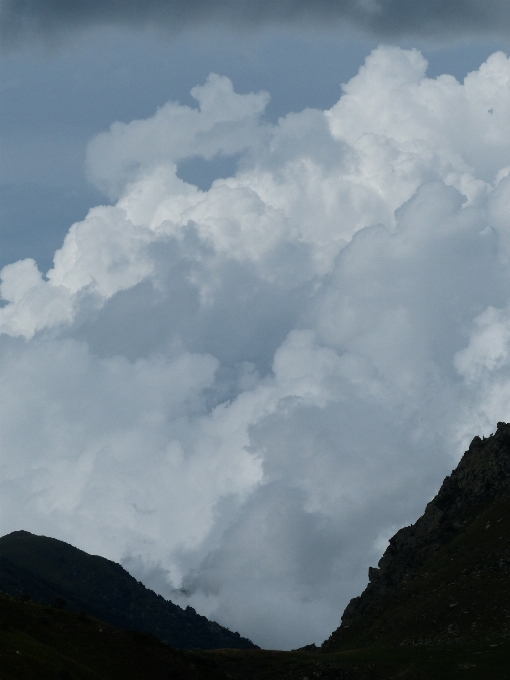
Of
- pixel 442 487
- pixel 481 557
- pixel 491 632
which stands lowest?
pixel 491 632

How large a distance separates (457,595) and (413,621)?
7476mm

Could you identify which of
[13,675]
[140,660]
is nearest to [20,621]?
[140,660]

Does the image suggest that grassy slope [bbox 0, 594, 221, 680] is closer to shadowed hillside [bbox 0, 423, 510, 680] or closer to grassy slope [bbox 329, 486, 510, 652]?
shadowed hillside [bbox 0, 423, 510, 680]

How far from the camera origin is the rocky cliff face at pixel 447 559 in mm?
116750

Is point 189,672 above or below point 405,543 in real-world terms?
below

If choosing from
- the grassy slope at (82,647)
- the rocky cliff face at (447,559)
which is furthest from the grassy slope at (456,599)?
the grassy slope at (82,647)

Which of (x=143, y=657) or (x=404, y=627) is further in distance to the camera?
(x=404, y=627)

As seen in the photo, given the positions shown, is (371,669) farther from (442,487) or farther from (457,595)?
(442,487)

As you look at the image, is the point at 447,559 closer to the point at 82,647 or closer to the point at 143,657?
the point at 143,657

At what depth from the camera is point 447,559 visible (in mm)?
133500

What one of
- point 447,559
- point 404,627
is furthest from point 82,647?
point 447,559

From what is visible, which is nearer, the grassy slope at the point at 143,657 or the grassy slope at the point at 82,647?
the grassy slope at the point at 82,647

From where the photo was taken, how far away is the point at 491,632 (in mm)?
102875

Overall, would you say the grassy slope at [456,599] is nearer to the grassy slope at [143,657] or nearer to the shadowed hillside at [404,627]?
the shadowed hillside at [404,627]
